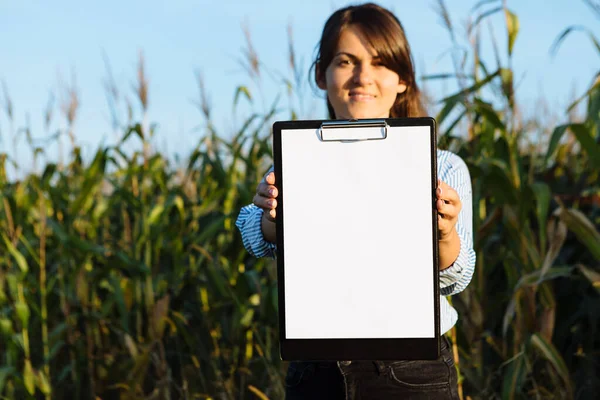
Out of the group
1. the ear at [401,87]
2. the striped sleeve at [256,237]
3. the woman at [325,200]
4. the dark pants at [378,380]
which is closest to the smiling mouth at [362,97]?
the woman at [325,200]

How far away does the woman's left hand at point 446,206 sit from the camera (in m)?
1.26

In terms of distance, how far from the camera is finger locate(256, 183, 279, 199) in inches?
50.6

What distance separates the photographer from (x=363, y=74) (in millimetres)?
1629

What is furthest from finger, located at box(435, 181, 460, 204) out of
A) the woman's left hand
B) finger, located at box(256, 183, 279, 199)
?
finger, located at box(256, 183, 279, 199)

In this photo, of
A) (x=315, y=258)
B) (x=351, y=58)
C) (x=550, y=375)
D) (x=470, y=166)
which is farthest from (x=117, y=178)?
(x=315, y=258)

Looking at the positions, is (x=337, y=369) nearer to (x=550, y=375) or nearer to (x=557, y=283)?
(x=550, y=375)

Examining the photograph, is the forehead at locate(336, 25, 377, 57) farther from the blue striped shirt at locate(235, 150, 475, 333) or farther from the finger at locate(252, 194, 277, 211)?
the finger at locate(252, 194, 277, 211)

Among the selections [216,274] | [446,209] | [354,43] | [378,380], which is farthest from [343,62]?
[216,274]

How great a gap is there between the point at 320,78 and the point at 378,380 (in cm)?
72

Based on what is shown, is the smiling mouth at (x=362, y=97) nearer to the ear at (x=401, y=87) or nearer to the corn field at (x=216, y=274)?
the ear at (x=401, y=87)

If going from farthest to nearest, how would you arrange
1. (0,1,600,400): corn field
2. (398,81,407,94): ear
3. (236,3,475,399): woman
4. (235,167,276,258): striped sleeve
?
1. (0,1,600,400): corn field
2. (398,81,407,94): ear
3. (235,167,276,258): striped sleeve
4. (236,3,475,399): woman

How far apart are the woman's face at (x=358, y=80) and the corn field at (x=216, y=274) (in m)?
1.04

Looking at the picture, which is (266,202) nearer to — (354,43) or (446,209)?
(446,209)

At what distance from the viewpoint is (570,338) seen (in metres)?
3.27
